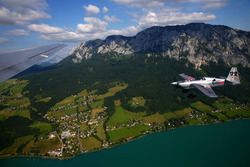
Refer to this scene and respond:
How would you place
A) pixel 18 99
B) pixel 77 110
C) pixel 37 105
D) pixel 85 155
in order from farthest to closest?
1. pixel 18 99
2. pixel 37 105
3. pixel 77 110
4. pixel 85 155

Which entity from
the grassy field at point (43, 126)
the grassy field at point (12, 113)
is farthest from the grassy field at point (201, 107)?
the grassy field at point (12, 113)

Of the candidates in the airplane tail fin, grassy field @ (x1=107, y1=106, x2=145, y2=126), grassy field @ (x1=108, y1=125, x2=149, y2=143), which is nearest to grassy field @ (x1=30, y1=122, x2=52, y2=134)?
grassy field @ (x1=107, y1=106, x2=145, y2=126)

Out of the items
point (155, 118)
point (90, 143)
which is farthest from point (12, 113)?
point (155, 118)

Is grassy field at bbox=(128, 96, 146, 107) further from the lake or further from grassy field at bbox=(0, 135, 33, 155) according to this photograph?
grassy field at bbox=(0, 135, 33, 155)

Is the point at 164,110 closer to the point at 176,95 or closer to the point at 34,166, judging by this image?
the point at 176,95

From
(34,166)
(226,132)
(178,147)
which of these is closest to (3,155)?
(34,166)

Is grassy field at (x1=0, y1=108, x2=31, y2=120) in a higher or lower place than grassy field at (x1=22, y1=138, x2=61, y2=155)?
higher
